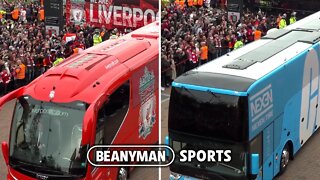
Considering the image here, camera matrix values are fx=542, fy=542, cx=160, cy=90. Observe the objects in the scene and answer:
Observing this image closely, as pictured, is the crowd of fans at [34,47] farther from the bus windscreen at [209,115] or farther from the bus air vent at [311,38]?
the bus windscreen at [209,115]

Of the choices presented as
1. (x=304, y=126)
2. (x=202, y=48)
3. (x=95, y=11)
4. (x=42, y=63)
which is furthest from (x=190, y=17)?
(x=304, y=126)

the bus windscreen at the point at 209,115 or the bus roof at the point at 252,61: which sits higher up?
the bus roof at the point at 252,61

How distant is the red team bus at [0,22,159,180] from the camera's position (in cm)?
956

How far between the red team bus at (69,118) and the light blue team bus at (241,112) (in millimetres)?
1294

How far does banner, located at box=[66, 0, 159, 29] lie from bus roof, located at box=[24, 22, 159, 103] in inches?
436

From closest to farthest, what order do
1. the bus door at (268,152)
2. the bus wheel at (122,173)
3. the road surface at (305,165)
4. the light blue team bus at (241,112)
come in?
1. the light blue team bus at (241,112)
2. the bus door at (268,152)
3. the bus wheel at (122,173)
4. the road surface at (305,165)

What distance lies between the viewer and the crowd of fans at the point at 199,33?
1897 centimetres

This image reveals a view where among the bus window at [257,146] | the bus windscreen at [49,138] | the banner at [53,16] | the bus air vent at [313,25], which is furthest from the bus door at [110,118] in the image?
the banner at [53,16]

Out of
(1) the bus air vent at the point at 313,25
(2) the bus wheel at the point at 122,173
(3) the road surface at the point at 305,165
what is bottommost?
(3) the road surface at the point at 305,165

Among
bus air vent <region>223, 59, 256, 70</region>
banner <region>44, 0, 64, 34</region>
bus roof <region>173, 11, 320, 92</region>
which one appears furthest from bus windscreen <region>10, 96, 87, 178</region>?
banner <region>44, 0, 64, 34</region>

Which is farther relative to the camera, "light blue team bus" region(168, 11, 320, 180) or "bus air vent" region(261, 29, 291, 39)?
"bus air vent" region(261, 29, 291, 39)

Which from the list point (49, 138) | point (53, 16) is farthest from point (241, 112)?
point (53, 16)

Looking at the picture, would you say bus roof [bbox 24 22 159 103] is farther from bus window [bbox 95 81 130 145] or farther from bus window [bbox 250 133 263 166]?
bus window [bbox 250 133 263 166]

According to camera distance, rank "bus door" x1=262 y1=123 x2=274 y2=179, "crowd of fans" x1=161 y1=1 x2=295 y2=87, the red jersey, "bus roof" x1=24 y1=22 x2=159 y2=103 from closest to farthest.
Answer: "bus roof" x1=24 y1=22 x2=159 y2=103 < "bus door" x1=262 y1=123 x2=274 y2=179 < the red jersey < "crowd of fans" x1=161 y1=1 x2=295 y2=87
